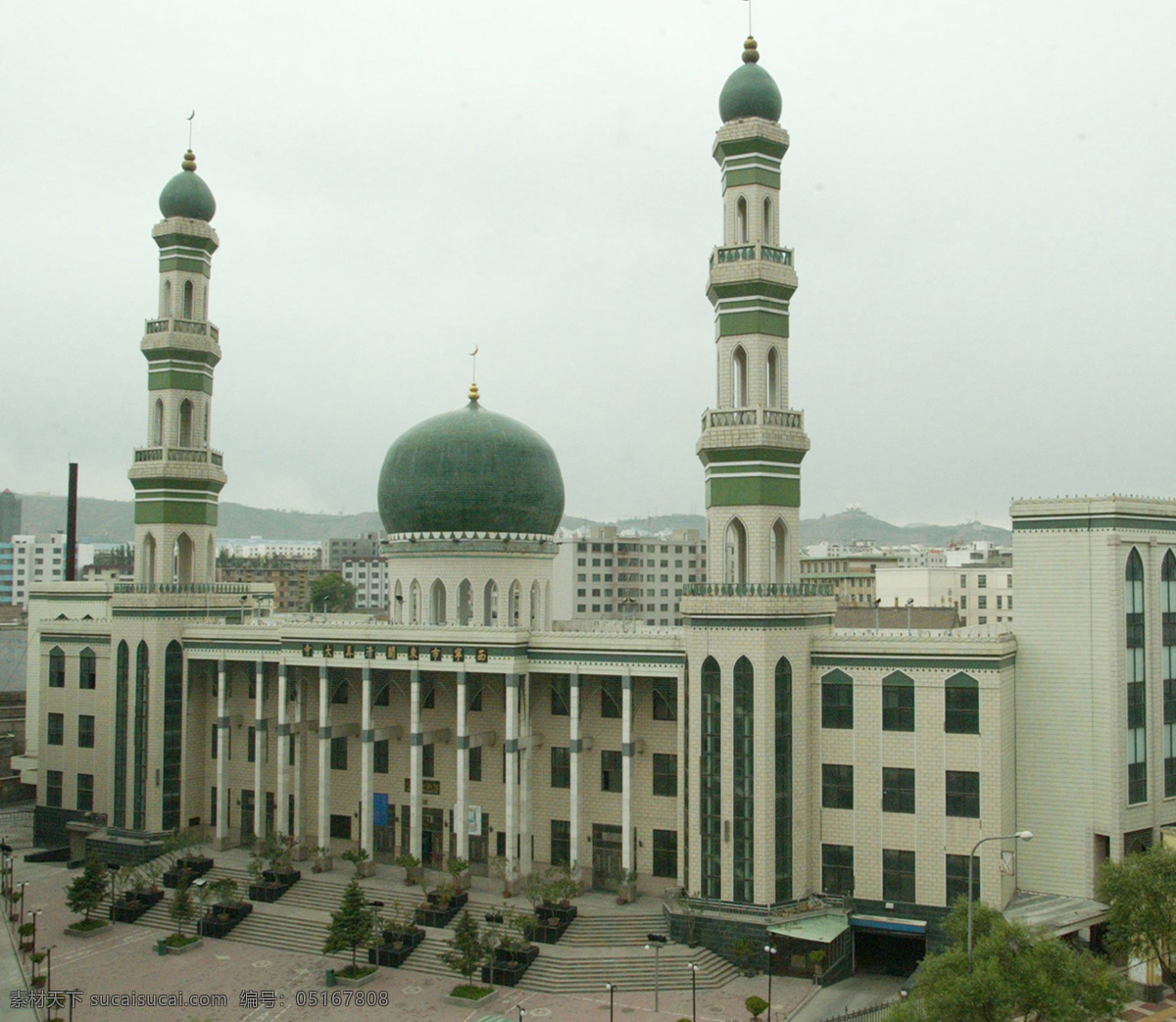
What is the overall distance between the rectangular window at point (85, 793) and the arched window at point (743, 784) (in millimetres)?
34664

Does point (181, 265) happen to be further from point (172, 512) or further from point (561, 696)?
point (561, 696)

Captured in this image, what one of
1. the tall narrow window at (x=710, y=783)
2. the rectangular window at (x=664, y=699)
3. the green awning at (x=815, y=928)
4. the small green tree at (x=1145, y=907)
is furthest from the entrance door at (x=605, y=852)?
the small green tree at (x=1145, y=907)

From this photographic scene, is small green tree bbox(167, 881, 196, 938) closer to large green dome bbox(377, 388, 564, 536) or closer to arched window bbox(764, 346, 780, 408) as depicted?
large green dome bbox(377, 388, 564, 536)

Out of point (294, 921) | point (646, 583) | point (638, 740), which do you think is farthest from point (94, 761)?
point (646, 583)

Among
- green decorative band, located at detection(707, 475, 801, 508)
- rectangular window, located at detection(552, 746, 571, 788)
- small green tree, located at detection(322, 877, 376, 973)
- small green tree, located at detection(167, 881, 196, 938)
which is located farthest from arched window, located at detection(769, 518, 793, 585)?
small green tree, located at detection(167, 881, 196, 938)

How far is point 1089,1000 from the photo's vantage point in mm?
28250

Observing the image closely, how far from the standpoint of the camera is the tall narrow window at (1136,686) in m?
40.8

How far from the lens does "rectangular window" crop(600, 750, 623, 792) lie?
4644 centimetres

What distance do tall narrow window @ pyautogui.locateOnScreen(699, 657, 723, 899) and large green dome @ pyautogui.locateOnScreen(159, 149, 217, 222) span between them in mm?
34034

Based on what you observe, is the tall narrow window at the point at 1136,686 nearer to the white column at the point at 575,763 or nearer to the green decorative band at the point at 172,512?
the white column at the point at 575,763

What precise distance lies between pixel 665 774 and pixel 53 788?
33812 millimetres

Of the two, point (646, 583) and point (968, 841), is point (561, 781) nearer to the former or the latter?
point (968, 841)

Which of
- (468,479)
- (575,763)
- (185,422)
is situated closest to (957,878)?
(575,763)

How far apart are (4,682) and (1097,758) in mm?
72635
